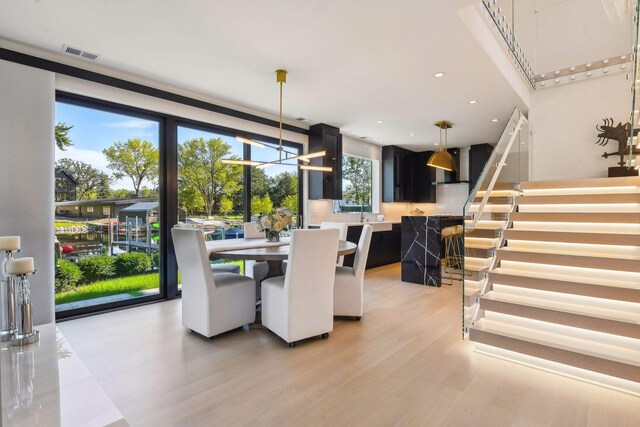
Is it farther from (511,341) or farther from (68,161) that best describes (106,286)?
(511,341)

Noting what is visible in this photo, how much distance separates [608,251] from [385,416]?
2893 millimetres

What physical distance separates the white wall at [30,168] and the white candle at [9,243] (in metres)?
1.92

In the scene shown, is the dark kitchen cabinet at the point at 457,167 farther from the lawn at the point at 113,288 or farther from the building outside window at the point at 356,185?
the lawn at the point at 113,288

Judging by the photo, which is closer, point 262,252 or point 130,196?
point 262,252

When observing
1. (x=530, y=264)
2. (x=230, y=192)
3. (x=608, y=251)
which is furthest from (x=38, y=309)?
(x=608, y=251)

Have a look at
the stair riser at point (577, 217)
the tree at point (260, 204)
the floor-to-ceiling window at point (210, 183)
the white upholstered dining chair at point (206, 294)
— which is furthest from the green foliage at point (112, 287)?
the stair riser at point (577, 217)

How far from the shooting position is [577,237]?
3328 millimetres

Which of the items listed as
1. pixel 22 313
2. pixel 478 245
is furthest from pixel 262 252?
pixel 478 245

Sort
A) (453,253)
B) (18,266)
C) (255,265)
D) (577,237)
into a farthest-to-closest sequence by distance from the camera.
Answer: (453,253) < (255,265) < (577,237) < (18,266)

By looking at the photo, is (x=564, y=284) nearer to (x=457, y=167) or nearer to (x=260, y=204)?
(x=260, y=204)

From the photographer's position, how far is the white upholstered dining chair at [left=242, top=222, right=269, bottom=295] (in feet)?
14.0

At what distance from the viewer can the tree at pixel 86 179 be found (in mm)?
3686

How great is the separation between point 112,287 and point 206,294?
1819 mm

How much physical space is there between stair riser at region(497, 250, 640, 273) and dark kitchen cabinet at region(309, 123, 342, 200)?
10.3 feet
